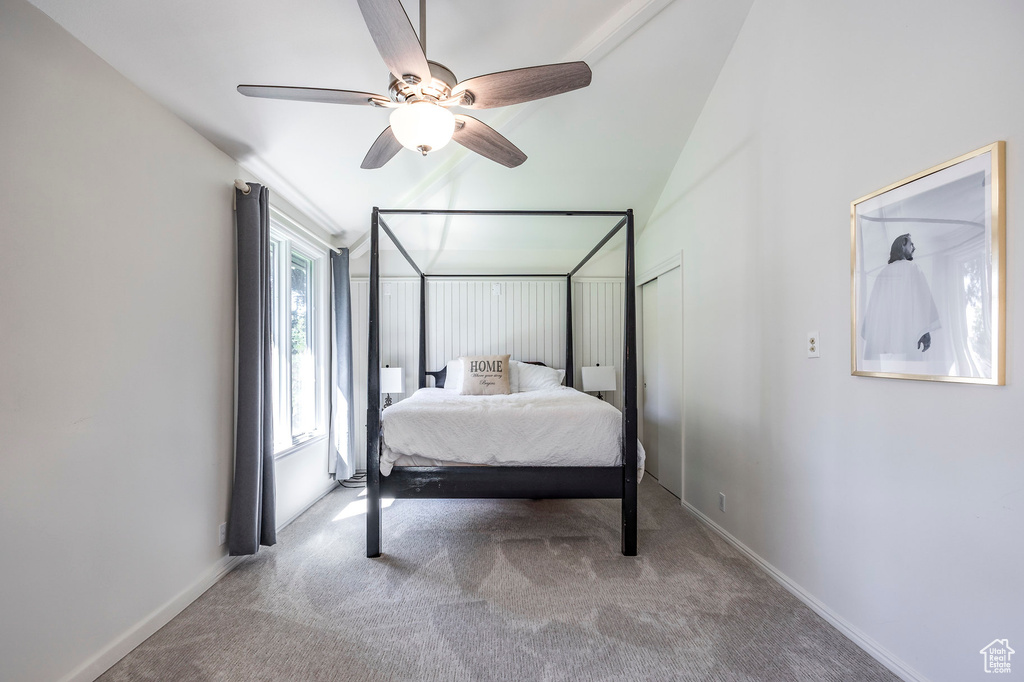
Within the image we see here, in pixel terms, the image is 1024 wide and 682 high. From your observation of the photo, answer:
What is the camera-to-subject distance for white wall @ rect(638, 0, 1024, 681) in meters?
1.21

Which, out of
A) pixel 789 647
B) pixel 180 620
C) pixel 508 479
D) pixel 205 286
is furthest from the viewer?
pixel 508 479

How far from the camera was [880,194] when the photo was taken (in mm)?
1541

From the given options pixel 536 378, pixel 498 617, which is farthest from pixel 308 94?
pixel 536 378

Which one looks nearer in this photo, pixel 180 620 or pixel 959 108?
pixel 959 108

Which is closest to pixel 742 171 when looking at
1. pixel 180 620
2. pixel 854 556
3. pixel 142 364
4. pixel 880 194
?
pixel 880 194

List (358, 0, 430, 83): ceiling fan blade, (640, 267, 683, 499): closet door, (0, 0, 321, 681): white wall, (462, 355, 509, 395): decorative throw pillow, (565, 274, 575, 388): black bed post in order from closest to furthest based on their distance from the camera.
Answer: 1. (358, 0, 430, 83): ceiling fan blade
2. (0, 0, 321, 681): white wall
3. (640, 267, 683, 499): closet door
4. (462, 355, 509, 395): decorative throw pillow
5. (565, 274, 575, 388): black bed post

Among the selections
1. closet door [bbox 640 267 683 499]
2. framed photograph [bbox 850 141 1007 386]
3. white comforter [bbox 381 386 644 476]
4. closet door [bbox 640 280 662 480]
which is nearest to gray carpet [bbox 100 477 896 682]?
white comforter [bbox 381 386 644 476]

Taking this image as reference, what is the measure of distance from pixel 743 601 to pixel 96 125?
326cm

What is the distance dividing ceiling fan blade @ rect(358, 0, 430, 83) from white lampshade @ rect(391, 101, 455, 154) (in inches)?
3.9

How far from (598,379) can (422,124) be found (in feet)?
9.41

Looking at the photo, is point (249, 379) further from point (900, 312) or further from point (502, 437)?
point (900, 312)

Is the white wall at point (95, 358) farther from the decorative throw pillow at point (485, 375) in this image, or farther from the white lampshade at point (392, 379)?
the decorative throw pillow at point (485, 375)

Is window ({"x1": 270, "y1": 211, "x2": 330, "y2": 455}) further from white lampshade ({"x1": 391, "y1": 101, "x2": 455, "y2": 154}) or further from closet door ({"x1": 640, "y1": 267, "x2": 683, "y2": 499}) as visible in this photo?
closet door ({"x1": 640, "y1": 267, "x2": 683, "y2": 499})

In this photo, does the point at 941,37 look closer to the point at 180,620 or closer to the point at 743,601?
the point at 743,601
